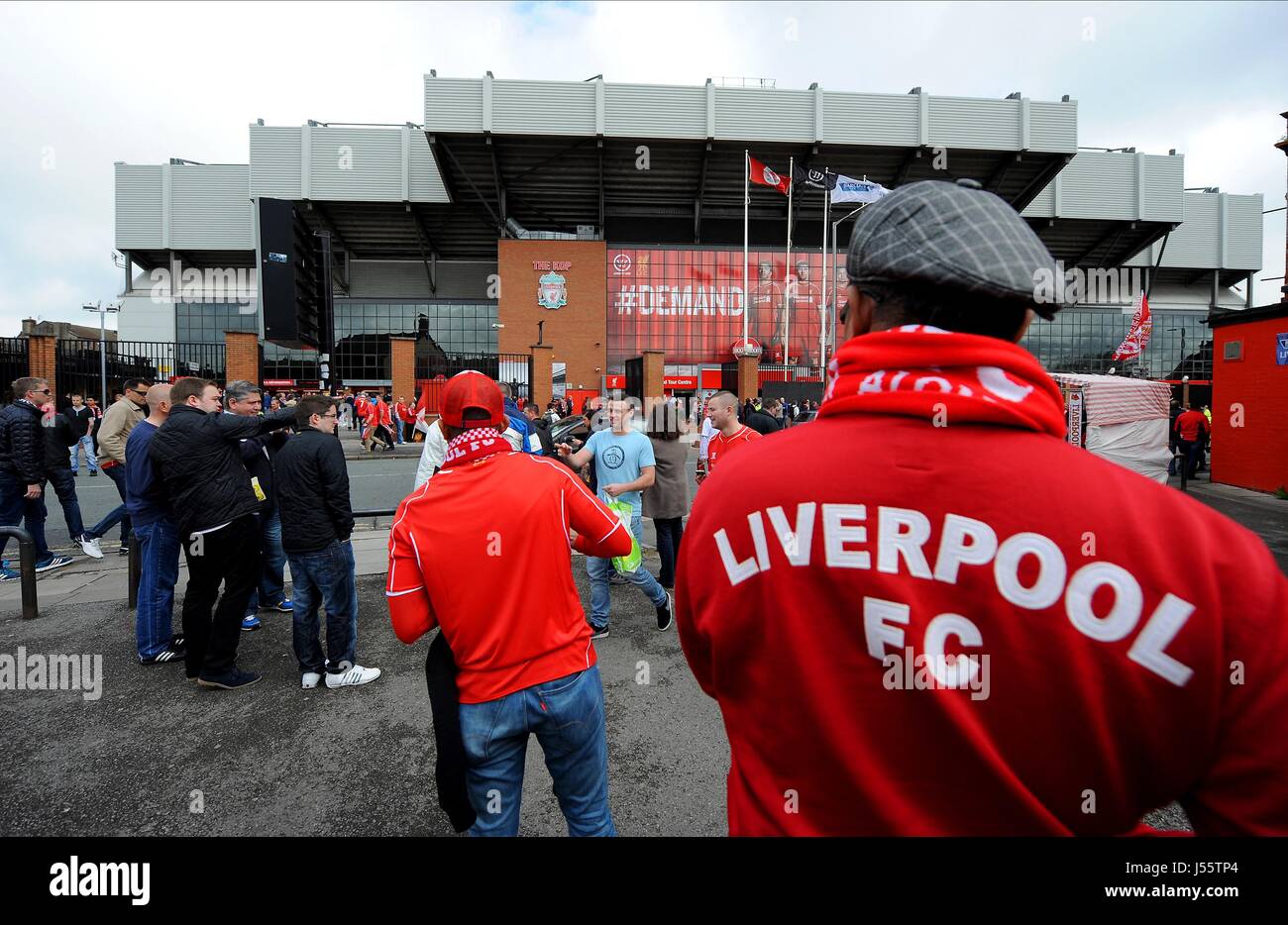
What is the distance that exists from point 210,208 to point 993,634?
48.6m

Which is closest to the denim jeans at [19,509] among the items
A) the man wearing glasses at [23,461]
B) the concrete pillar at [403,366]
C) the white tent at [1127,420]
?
the man wearing glasses at [23,461]

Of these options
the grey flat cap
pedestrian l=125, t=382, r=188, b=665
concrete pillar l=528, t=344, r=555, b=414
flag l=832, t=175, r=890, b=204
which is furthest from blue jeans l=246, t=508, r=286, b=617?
flag l=832, t=175, r=890, b=204

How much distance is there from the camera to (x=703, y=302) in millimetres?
38219

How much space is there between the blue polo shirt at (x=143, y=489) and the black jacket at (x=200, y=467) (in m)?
0.46

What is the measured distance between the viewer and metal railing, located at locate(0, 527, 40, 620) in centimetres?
531

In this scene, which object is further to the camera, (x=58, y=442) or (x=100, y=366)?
(x=100, y=366)

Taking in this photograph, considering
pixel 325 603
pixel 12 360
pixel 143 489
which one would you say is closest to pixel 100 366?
pixel 12 360

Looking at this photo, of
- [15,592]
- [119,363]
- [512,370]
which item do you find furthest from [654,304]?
[15,592]

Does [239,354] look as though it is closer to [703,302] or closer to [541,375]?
[541,375]

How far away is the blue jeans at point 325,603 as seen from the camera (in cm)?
404
